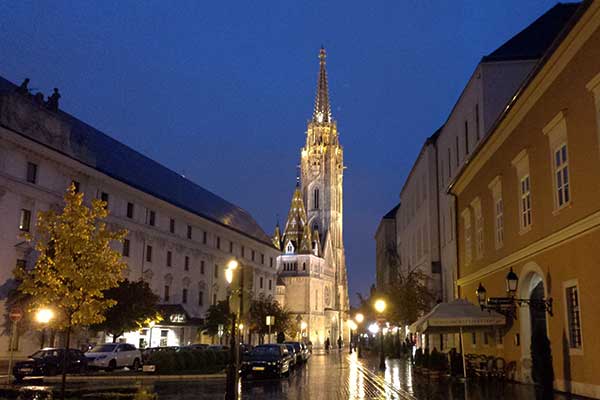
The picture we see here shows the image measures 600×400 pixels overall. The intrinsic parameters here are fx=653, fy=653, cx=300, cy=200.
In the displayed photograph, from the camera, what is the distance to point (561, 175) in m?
17.3

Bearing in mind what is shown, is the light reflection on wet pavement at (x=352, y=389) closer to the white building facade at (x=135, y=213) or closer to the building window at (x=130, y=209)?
the white building facade at (x=135, y=213)

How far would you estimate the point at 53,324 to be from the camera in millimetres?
32031

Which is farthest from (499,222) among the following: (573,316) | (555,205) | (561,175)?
(573,316)

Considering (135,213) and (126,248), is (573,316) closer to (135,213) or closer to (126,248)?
(126,248)

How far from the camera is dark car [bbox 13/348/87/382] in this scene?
27.1 meters

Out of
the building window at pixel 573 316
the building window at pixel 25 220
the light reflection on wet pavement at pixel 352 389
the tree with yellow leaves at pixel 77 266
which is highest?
the building window at pixel 25 220

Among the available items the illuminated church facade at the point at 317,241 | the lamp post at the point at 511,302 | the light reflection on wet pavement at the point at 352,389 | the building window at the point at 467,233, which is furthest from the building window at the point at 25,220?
the illuminated church facade at the point at 317,241

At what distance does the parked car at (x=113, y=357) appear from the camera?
3219 cm

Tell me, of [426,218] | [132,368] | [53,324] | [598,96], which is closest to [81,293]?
[53,324]

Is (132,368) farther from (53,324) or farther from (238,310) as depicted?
(238,310)

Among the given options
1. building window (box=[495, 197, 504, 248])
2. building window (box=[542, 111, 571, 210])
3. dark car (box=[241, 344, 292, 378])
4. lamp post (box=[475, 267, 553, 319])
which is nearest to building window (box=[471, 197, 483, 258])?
building window (box=[495, 197, 504, 248])

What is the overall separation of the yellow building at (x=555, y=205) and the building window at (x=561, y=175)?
0.03 meters

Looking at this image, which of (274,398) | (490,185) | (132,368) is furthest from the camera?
(132,368)

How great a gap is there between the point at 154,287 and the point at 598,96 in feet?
152
